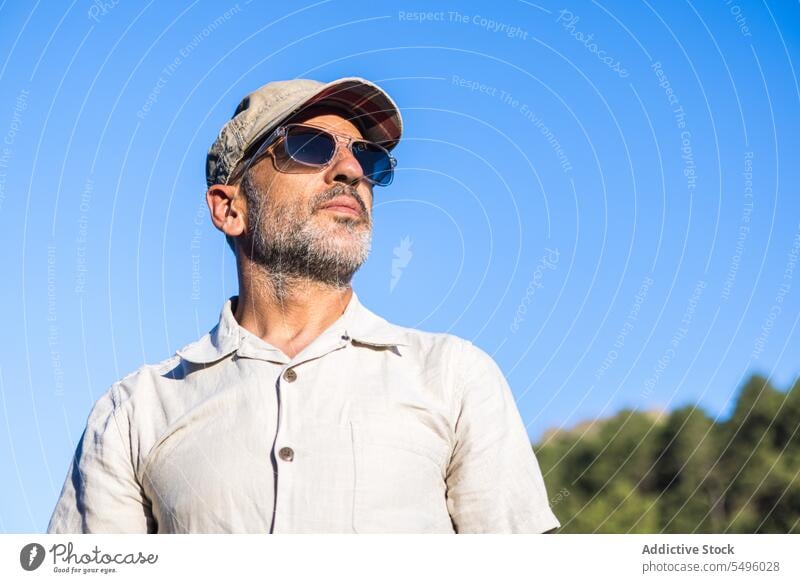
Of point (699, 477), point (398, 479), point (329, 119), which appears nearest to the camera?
point (398, 479)

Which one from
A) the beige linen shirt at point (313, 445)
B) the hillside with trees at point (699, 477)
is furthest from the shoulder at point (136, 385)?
the hillside with trees at point (699, 477)

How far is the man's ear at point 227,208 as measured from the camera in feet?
19.7

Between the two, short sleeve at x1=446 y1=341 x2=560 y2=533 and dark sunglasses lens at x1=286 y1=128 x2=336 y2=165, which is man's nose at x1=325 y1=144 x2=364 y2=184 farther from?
short sleeve at x1=446 y1=341 x2=560 y2=533

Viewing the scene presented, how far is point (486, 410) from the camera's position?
502cm

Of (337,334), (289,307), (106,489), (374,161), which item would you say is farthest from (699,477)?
(106,489)

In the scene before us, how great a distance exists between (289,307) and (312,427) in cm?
86

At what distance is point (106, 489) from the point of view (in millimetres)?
4973

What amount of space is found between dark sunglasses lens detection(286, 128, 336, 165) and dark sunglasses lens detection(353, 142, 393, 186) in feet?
0.53

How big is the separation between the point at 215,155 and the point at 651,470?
27.0m

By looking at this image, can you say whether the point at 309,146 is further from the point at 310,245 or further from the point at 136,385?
the point at 136,385

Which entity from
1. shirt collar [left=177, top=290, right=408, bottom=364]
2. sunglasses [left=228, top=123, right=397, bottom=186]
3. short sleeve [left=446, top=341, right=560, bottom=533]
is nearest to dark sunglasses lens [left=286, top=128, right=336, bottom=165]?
sunglasses [left=228, top=123, right=397, bottom=186]

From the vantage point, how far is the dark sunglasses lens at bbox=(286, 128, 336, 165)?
573 centimetres

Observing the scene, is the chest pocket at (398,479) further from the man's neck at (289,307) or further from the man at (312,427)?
the man's neck at (289,307)

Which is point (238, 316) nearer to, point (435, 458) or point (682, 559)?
point (435, 458)
